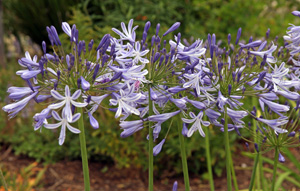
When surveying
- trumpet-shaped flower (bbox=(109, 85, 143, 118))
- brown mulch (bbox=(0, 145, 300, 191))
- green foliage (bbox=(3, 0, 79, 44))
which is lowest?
brown mulch (bbox=(0, 145, 300, 191))

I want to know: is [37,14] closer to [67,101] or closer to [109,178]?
[109,178]

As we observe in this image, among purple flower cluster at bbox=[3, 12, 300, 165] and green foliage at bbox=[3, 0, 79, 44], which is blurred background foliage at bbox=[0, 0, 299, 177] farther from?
purple flower cluster at bbox=[3, 12, 300, 165]

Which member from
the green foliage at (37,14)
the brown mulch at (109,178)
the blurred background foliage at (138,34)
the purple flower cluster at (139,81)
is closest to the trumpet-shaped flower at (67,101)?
the purple flower cluster at (139,81)

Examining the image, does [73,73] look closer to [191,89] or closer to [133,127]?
[133,127]

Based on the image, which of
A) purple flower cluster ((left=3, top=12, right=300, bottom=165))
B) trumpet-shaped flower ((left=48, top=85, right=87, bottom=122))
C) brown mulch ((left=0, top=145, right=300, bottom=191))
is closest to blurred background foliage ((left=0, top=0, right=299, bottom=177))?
brown mulch ((left=0, top=145, right=300, bottom=191))

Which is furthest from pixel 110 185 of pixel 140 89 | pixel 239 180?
pixel 140 89

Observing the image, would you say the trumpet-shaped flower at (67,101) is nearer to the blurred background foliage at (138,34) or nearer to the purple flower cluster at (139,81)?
the purple flower cluster at (139,81)

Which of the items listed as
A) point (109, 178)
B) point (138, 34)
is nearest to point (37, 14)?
point (138, 34)
